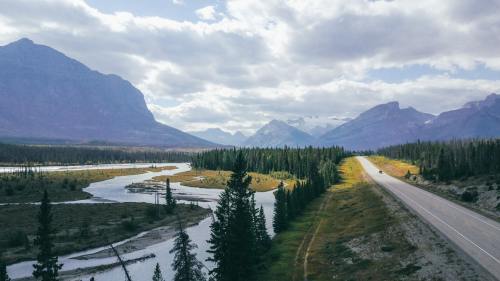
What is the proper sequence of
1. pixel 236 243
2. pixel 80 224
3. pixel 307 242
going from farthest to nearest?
1. pixel 80 224
2. pixel 307 242
3. pixel 236 243

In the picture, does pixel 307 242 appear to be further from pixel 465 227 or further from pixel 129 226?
pixel 129 226

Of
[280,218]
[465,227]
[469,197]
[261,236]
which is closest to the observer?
[465,227]

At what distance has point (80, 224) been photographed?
3558 inches

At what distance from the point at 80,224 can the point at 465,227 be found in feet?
243

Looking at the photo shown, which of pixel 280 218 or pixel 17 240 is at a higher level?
pixel 280 218

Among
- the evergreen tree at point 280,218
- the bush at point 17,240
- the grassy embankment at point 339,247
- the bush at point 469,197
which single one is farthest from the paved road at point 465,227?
the bush at point 17,240

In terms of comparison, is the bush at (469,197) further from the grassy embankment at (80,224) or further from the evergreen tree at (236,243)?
the grassy embankment at (80,224)

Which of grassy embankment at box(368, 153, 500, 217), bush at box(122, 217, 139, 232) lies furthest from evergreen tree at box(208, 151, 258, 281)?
bush at box(122, 217, 139, 232)

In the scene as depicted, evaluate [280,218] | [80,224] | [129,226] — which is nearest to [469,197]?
[280,218]

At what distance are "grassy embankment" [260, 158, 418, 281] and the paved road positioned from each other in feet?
18.1

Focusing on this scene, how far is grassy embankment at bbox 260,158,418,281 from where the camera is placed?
51.5m

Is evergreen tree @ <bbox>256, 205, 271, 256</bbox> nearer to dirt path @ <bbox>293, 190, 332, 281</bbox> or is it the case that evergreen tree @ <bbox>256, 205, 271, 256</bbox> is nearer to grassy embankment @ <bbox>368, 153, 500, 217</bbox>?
dirt path @ <bbox>293, 190, 332, 281</bbox>

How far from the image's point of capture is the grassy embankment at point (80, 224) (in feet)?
238

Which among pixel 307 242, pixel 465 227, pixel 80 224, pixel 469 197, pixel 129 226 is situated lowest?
pixel 307 242
